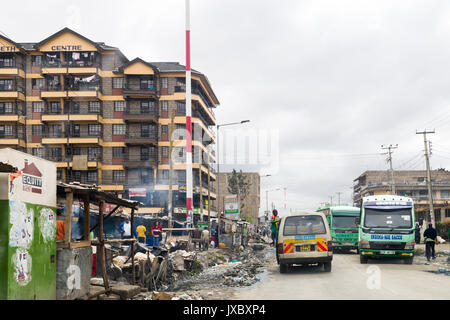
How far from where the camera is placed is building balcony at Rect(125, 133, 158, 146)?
191ft

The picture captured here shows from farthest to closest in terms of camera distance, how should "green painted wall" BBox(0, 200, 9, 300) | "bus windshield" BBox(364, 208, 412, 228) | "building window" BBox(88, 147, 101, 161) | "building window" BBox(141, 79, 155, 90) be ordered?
1. "building window" BBox(141, 79, 155, 90)
2. "building window" BBox(88, 147, 101, 161)
3. "bus windshield" BBox(364, 208, 412, 228)
4. "green painted wall" BBox(0, 200, 9, 300)

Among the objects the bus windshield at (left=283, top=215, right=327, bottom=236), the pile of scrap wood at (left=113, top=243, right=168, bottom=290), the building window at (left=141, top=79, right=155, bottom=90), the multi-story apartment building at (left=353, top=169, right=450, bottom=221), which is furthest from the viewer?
the multi-story apartment building at (left=353, top=169, right=450, bottom=221)

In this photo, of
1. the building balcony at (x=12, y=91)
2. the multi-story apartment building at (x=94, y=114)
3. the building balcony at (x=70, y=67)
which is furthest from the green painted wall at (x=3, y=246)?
the building balcony at (x=12, y=91)

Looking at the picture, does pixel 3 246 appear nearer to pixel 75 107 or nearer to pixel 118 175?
pixel 118 175

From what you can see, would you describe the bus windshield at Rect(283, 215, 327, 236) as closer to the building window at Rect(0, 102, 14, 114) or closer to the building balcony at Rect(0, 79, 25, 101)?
the building balcony at Rect(0, 79, 25, 101)

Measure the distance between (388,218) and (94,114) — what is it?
44230mm

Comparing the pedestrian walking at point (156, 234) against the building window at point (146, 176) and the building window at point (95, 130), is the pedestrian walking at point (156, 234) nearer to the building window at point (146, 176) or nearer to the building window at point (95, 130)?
the building window at point (146, 176)

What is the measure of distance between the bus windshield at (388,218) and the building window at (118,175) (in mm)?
41087

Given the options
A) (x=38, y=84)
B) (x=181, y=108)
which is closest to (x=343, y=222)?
(x=181, y=108)

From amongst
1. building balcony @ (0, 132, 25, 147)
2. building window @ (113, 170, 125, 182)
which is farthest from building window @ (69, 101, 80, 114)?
building window @ (113, 170, 125, 182)

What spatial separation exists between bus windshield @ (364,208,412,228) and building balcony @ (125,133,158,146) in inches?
1573

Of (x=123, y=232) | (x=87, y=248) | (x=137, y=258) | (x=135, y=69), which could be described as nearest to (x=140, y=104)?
(x=135, y=69)

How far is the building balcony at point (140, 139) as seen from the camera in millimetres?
58156

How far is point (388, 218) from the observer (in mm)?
Result: 21109
